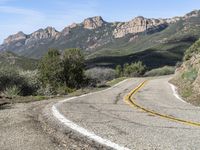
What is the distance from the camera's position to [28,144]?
702 centimetres

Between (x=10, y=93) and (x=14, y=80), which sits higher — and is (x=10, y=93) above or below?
above

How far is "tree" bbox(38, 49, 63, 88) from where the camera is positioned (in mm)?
47781

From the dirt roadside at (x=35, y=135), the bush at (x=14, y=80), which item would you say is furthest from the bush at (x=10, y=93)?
the bush at (x=14, y=80)

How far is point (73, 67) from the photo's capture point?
161ft

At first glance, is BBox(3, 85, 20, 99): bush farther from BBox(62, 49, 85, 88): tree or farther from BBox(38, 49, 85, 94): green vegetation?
BBox(62, 49, 85, 88): tree

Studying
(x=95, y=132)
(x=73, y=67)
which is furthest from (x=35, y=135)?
(x=73, y=67)

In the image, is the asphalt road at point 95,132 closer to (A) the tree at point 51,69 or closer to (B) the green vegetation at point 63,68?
(A) the tree at point 51,69

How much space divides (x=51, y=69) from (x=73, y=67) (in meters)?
2.51

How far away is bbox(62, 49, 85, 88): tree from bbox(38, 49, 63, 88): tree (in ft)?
2.31

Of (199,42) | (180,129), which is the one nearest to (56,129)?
(180,129)

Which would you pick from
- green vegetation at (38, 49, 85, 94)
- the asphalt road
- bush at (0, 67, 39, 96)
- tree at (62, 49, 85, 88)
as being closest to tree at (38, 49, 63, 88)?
green vegetation at (38, 49, 85, 94)

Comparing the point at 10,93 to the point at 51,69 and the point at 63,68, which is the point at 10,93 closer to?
the point at 51,69

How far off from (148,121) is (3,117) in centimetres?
358

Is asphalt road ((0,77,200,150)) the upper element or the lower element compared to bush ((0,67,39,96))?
upper
